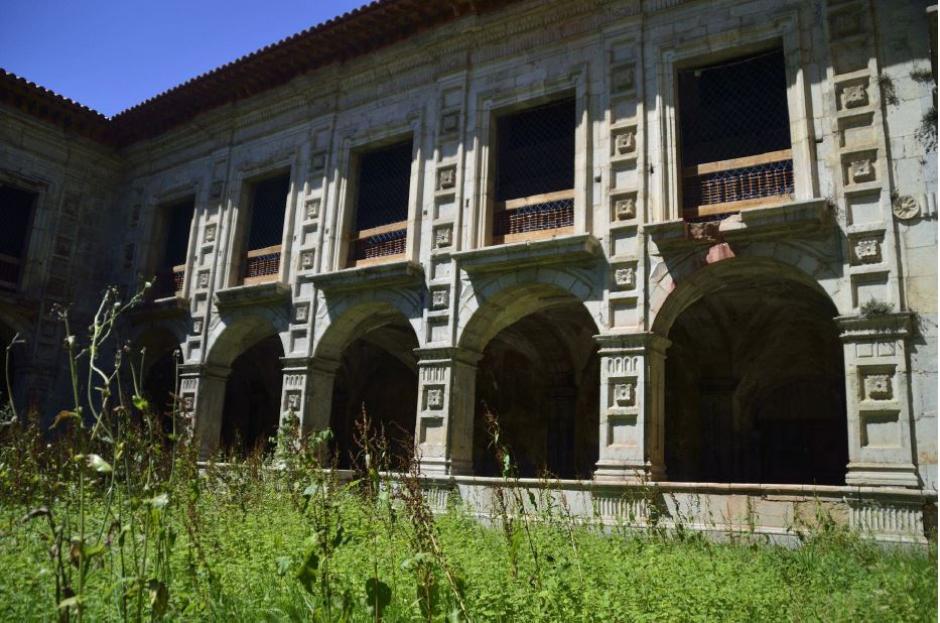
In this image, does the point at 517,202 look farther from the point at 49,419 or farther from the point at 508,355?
the point at 49,419

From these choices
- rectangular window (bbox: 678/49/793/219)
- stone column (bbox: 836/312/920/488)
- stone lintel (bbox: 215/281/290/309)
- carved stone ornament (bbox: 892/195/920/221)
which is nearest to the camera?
stone column (bbox: 836/312/920/488)

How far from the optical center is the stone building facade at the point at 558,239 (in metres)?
9.44

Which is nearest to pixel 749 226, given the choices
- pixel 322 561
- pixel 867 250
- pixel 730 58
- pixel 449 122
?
pixel 867 250

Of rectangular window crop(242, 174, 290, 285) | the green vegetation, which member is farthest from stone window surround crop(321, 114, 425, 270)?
the green vegetation

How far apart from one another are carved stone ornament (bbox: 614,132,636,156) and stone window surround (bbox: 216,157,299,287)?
6629 mm

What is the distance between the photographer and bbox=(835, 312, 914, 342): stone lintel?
8875mm

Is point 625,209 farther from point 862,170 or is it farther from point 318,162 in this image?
point 318,162

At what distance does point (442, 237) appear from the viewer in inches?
504

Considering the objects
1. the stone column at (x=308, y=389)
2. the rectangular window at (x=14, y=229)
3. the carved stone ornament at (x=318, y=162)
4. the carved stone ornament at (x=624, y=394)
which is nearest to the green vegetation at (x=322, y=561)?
the carved stone ornament at (x=624, y=394)

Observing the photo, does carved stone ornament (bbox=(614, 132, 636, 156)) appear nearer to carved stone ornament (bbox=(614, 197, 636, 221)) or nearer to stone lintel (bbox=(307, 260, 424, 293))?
carved stone ornament (bbox=(614, 197, 636, 221))

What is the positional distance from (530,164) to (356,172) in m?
3.52

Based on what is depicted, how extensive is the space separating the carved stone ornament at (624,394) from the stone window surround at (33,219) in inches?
530

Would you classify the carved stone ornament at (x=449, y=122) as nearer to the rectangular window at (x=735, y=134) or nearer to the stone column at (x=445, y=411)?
the rectangular window at (x=735, y=134)

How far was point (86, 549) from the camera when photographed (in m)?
2.84
